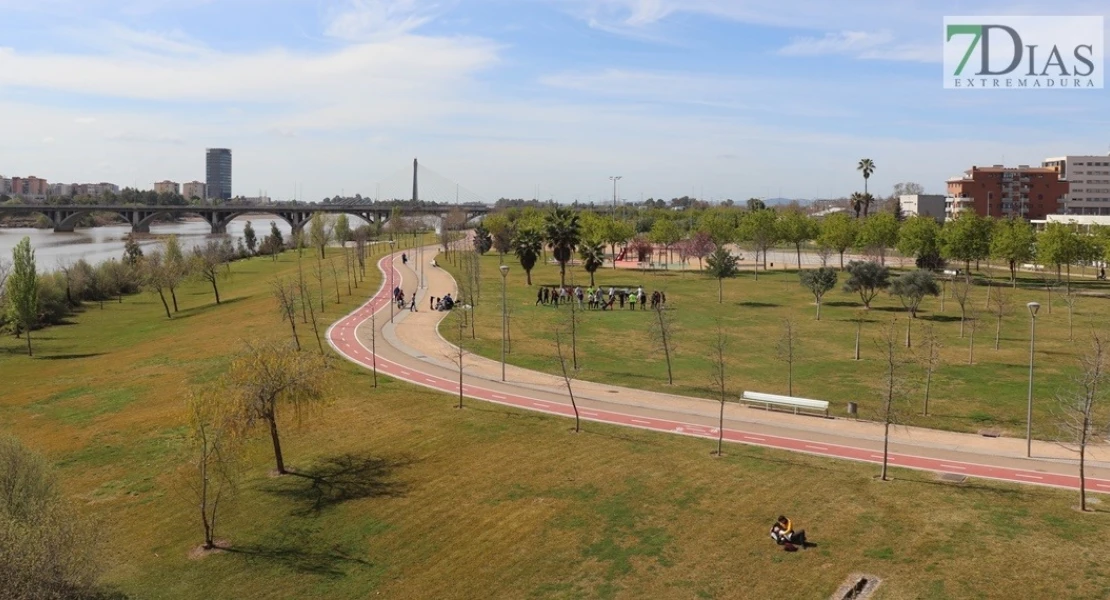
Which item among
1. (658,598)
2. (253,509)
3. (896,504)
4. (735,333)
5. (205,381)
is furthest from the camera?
(735,333)

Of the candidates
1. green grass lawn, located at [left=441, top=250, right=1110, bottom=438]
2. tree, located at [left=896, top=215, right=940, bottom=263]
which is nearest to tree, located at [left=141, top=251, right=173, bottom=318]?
green grass lawn, located at [left=441, top=250, right=1110, bottom=438]

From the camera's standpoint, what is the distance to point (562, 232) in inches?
3110

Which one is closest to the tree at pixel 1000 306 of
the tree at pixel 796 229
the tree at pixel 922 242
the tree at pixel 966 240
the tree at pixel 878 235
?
the tree at pixel 966 240

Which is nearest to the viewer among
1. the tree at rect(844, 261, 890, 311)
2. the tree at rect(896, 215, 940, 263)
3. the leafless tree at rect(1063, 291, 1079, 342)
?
the leafless tree at rect(1063, 291, 1079, 342)

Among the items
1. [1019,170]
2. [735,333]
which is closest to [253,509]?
[735,333]

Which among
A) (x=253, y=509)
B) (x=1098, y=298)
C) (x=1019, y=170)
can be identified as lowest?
(x=253, y=509)

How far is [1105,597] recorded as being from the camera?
66.4ft

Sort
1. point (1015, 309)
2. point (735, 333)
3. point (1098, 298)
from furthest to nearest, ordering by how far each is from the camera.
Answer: point (1098, 298) < point (1015, 309) < point (735, 333)

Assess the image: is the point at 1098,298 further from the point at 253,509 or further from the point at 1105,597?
the point at 253,509

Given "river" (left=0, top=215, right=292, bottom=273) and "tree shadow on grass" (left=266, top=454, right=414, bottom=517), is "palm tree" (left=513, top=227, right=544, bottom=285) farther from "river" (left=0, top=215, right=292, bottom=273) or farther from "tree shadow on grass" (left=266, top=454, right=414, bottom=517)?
"river" (left=0, top=215, right=292, bottom=273)

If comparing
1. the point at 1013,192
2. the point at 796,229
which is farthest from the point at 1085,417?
the point at 1013,192

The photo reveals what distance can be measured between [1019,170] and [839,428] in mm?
157412

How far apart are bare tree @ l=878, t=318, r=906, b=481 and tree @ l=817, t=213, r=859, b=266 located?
43.0 meters

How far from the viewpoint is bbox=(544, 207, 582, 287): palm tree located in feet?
259
